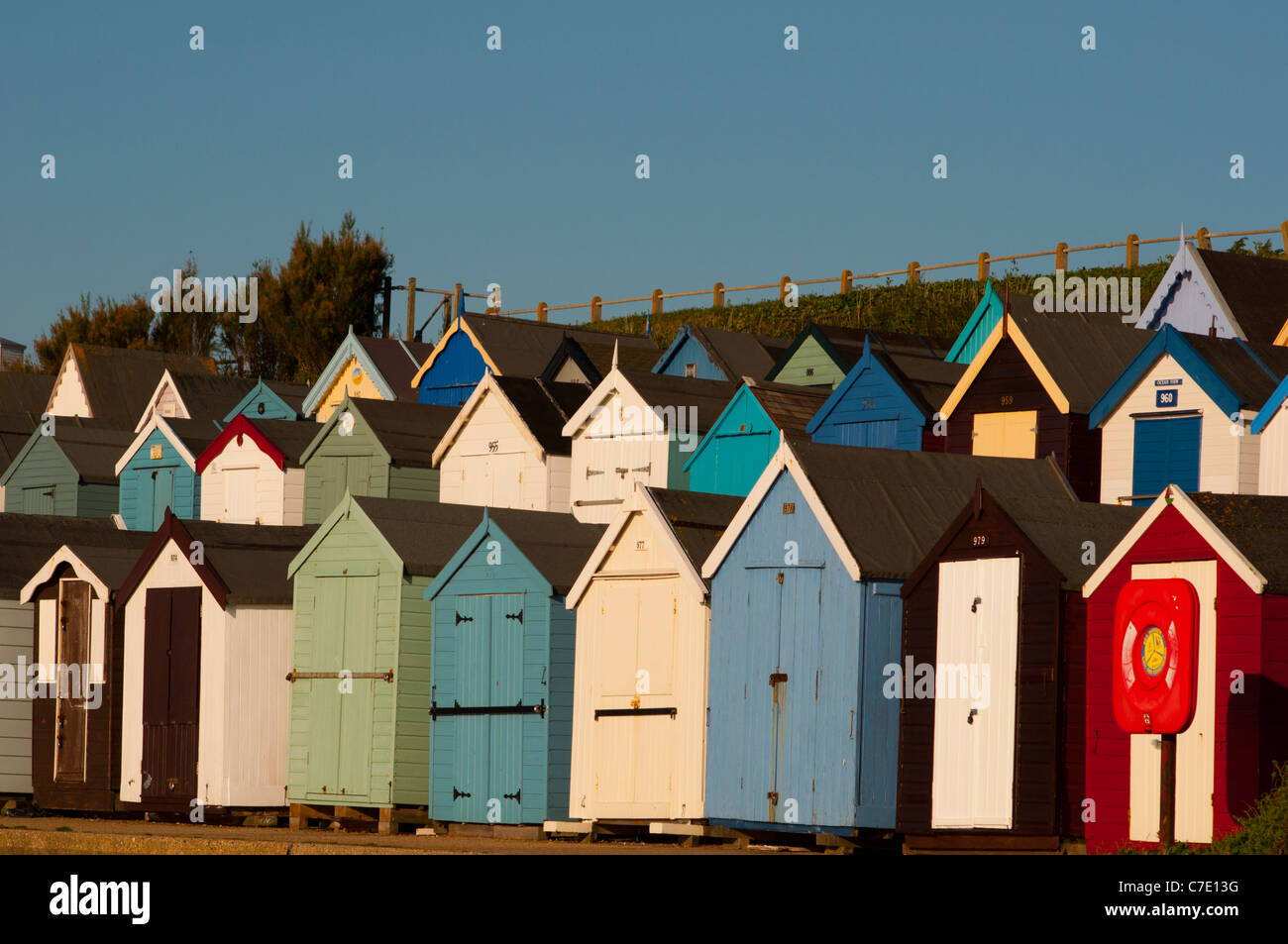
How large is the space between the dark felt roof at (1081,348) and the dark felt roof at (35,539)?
15232 mm

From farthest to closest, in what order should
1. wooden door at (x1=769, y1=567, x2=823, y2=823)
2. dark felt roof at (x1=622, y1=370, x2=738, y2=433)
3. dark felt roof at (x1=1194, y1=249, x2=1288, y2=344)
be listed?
dark felt roof at (x1=622, y1=370, x2=738, y2=433) → dark felt roof at (x1=1194, y1=249, x2=1288, y2=344) → wooden door at (x1=769, y1=567, x2=823, y2=823)

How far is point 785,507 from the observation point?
25094 mm

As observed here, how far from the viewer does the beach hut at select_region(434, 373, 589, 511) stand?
34062 mm

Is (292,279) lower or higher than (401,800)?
higher

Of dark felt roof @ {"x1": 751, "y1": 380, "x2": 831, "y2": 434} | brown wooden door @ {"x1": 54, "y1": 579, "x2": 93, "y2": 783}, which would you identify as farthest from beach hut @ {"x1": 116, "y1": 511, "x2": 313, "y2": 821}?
dark felt roof @ {"x1": 751, "y1": 380, "x2": 831, "y2": 434}

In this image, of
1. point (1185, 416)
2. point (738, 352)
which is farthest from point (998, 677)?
point (738, 352)

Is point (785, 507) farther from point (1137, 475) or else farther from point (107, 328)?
point (107, 328)

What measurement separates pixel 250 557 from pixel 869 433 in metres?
9.34

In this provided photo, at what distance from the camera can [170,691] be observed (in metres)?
31.5

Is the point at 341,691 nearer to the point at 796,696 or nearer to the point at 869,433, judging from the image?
the point at 796,696

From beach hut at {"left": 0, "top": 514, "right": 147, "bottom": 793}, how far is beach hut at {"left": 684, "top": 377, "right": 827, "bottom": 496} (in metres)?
10.4

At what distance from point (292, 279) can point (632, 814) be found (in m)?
54.6

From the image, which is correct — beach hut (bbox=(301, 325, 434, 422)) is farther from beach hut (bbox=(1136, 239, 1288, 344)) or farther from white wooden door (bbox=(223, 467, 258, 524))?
beach hut (bbox=(1136, 239, 1288, 344))
